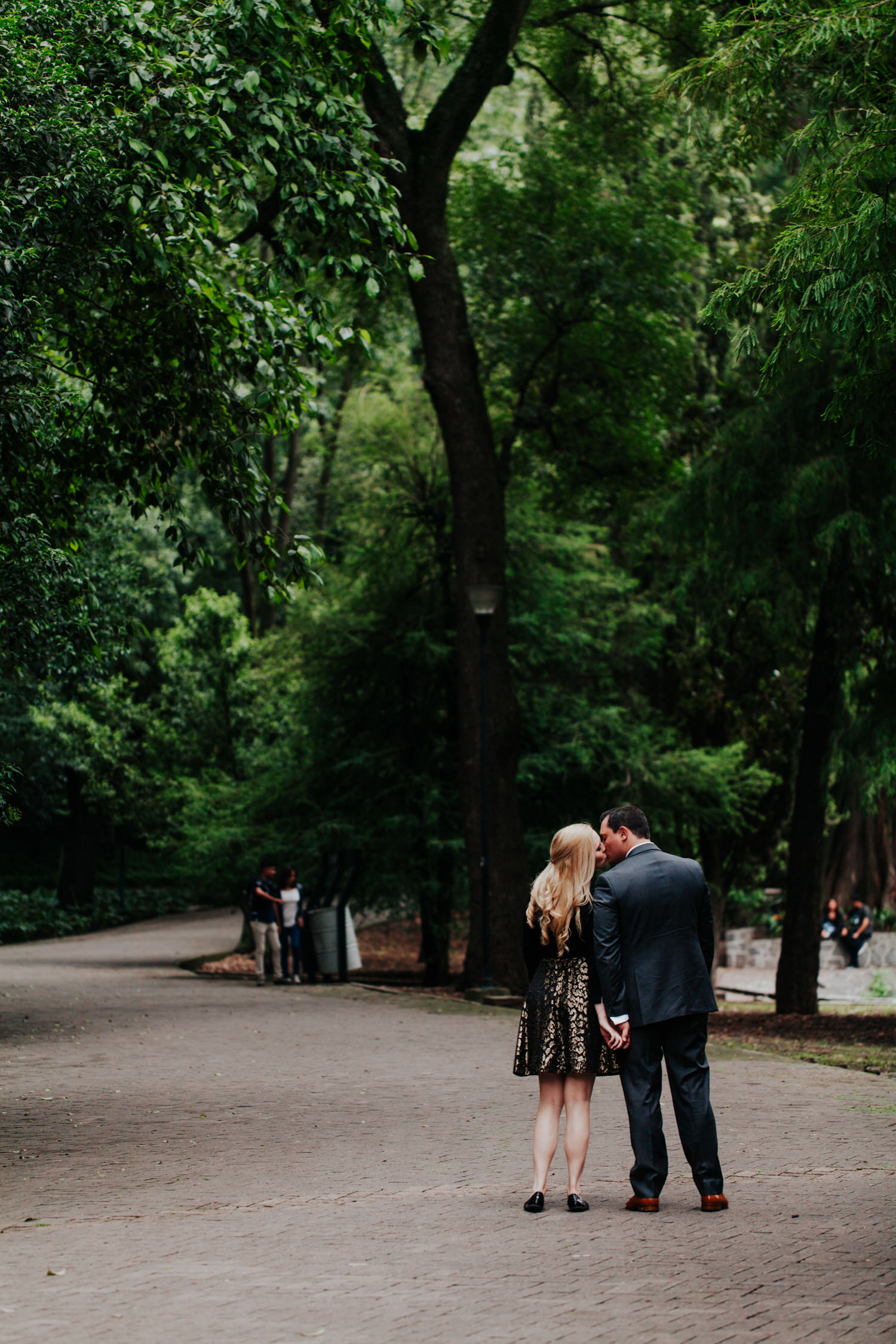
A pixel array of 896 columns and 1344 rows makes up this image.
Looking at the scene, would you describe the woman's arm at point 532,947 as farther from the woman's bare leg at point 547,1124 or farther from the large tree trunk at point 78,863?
the large tree trunk at point 78,863

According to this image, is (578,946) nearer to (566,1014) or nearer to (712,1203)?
(566,1014)

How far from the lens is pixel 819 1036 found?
15.1 m

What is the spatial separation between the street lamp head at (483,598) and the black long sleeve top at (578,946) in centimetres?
1120

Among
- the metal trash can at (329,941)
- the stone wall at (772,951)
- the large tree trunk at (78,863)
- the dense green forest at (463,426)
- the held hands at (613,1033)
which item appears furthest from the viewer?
the large tree trunk at (78,863)

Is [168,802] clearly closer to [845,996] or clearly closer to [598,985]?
[845,996]

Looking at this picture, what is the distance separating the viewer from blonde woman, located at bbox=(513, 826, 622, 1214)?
6.21 metres

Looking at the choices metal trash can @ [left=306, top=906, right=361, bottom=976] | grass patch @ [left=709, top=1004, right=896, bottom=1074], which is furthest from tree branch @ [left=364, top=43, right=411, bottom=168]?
grass patch @ [left=709, top=1004, right=896, bottom=1074]

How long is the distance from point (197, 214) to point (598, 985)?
6.43m

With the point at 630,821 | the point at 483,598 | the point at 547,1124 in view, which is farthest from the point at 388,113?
the point at 547,1124

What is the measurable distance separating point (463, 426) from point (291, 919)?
24.9ft

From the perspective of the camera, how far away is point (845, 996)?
84.9 ft

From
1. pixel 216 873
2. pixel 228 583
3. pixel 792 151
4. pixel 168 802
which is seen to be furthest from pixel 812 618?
pixel 228 583

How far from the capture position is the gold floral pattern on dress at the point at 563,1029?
20.4 ft

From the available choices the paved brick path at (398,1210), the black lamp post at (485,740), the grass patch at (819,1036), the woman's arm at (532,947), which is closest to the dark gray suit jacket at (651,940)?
the woman's arm at (532,947)
